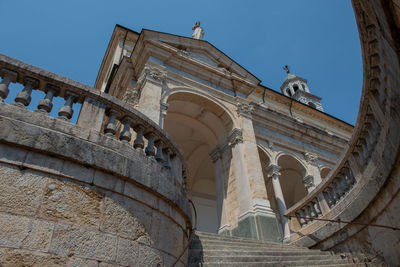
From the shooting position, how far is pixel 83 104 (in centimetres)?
368

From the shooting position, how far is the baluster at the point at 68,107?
3.37m

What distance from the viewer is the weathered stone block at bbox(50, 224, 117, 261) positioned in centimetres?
255

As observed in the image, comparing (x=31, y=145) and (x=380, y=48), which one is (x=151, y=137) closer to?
(x=31, y=145)

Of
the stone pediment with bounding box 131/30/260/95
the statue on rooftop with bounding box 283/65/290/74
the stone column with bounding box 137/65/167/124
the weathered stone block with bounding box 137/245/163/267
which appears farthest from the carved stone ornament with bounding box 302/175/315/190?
the statue on rooftop with bounding box 283/65/290/74

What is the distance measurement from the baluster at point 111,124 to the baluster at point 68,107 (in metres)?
0.47

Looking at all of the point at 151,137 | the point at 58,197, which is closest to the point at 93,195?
the point at 58,197

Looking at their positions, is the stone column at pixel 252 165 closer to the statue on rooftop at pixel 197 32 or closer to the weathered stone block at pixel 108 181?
the statue on rooftop at pixel 197 32

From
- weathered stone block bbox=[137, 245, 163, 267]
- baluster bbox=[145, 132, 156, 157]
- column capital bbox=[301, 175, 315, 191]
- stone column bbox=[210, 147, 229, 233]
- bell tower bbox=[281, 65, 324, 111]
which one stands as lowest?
weathered stone block bbox=[137, 245, 163, 267]

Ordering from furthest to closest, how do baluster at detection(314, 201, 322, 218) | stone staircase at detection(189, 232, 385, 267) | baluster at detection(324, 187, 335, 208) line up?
baluster at detection(314, 201, 322, 218) < baluster at detection(324, 187, 335, 208) < stone staircase at detection(189, 232, 385, 267)

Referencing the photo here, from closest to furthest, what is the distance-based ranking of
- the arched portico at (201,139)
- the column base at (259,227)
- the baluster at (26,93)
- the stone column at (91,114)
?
the baluster at (26,93), the stone column at (91,114), the column base at (259,227), the arched portico at (201,139)

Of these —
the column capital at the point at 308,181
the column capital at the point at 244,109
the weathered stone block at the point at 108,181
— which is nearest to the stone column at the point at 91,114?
the weathered stone block at the point at 108,181

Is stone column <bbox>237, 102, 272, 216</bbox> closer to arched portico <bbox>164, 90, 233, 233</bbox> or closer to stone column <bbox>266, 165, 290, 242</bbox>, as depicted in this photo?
arched portico <bbox>164, 90, 233, 233</bbox>

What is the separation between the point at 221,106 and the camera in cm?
1181

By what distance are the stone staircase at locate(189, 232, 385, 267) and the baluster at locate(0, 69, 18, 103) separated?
3.39 m
